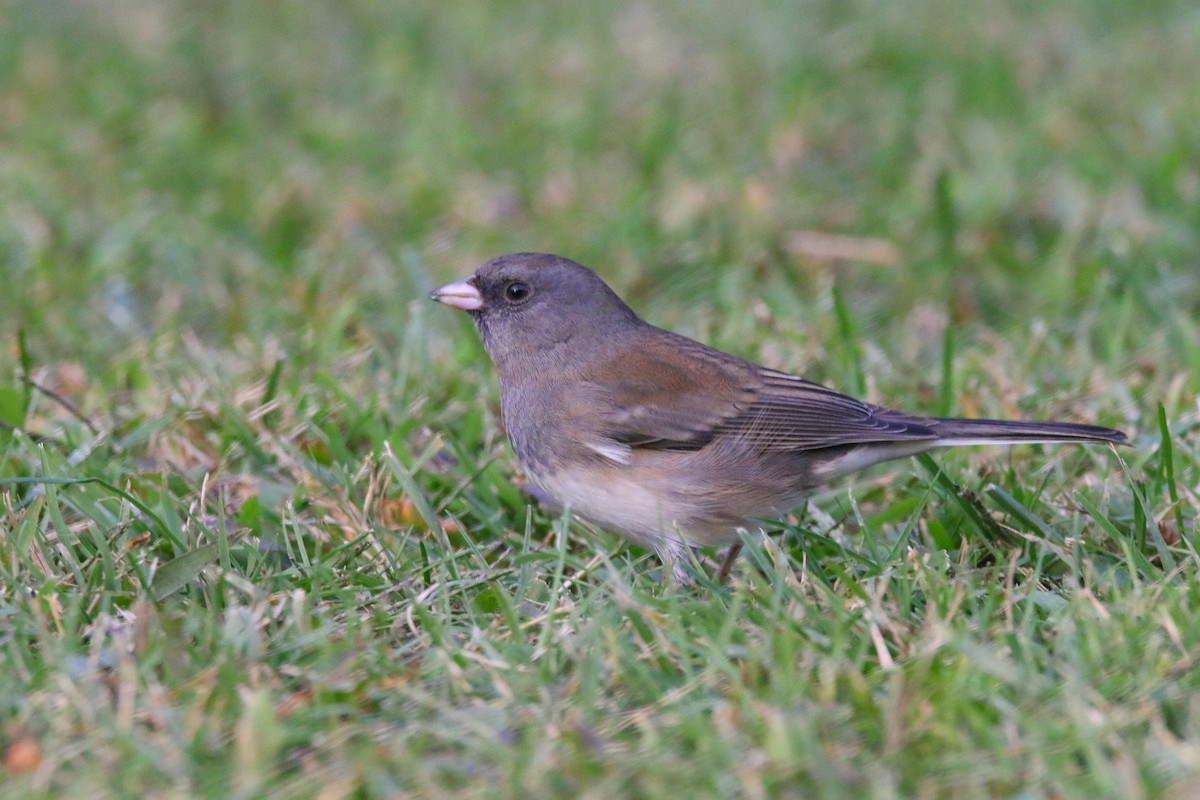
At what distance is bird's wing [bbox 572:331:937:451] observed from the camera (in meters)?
3.28

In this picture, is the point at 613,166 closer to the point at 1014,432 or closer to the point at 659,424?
the point at 659,424

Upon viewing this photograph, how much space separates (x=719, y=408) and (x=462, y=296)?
0.70m

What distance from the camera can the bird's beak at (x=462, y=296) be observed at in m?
3.62

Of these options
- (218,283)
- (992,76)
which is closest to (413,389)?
(218,283)

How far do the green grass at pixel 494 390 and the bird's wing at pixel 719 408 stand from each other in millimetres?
220

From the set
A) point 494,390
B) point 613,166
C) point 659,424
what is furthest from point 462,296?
point 613,166

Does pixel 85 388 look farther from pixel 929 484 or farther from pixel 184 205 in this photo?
pixel 929 484

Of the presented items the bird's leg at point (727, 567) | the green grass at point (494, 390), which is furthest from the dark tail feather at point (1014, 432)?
the bird's leg at point (727, 567)

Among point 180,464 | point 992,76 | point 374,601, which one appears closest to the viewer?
point 374,601

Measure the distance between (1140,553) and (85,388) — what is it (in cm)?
262

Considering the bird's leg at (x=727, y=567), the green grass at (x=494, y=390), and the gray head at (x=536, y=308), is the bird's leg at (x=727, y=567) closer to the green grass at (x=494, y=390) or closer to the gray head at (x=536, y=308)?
the green grass at (x=494, y=390)

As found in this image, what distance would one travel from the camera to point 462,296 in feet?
11.9

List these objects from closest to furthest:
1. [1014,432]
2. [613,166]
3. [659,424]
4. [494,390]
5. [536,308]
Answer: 1. [1014,432]
2. [659,424]
3. [536,308]
4. [494,390]
5. [613,166]

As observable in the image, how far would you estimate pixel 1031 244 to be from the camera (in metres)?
5.12
